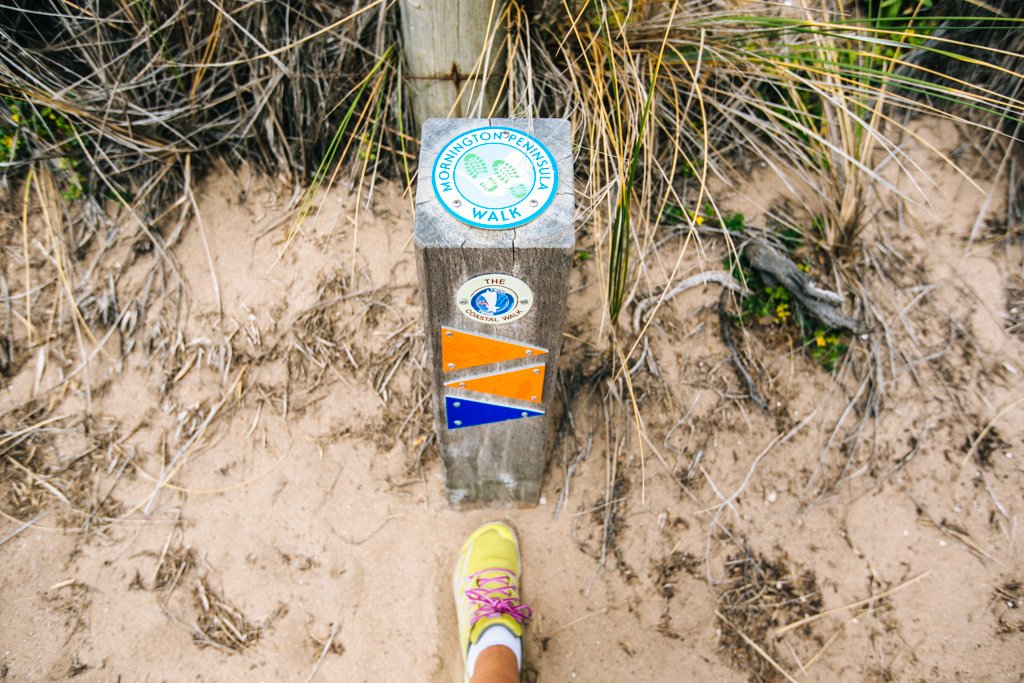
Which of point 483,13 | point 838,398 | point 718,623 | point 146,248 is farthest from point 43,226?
point 838,398

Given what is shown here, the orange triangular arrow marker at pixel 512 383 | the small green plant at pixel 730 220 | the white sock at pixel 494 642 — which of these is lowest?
the white sock at pixel 494 642

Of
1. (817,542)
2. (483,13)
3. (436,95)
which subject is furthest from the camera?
(817,542)

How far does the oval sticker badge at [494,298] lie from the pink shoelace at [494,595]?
3.23 feet

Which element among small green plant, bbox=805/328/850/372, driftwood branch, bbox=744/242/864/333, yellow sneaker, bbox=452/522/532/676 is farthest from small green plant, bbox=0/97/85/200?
small green plant, bbox=805/328/850/372

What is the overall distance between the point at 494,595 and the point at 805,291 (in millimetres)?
1480

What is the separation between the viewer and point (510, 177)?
4.31 ft

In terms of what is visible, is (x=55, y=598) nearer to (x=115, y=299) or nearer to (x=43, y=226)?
(x=115, y=299)

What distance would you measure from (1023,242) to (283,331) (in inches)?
116

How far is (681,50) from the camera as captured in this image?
2.19 m

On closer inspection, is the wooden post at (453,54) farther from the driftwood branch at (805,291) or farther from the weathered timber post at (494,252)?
the driftwood branch at (805,291)

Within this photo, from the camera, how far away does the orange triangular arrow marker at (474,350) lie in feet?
4.80

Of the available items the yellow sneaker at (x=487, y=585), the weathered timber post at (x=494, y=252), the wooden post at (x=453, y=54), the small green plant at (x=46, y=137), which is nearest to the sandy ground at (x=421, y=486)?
the yellow sneaker at (x=487, y=585)

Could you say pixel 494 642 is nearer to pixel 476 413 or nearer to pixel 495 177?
pixel 476 413

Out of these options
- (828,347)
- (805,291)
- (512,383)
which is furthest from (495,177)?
(828,347)
